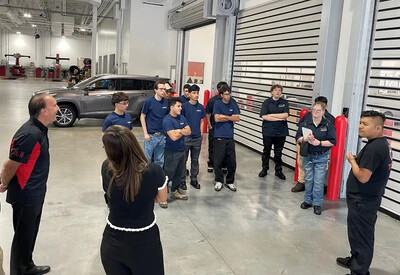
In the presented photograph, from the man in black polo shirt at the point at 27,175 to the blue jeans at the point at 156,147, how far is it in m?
2.42

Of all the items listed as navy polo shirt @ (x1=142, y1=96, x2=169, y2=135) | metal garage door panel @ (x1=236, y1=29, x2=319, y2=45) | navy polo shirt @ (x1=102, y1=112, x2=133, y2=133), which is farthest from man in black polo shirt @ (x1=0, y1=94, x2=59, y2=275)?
metal garage door panel @ (x1=236, y1=29, x2=319, y2=45)

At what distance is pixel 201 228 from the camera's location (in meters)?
4.31

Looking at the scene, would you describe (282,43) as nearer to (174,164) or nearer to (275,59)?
(275,59)

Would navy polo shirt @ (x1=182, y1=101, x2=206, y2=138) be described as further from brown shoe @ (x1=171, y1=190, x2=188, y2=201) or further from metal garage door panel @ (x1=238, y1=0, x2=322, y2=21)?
metal garage door panel @ (x1=238, y1=0, x2=322, y2=21)

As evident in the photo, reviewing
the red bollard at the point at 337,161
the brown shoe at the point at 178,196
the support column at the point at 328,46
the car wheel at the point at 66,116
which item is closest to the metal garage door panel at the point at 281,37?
the support column at the point at 328,46

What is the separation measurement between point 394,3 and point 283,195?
3092mm

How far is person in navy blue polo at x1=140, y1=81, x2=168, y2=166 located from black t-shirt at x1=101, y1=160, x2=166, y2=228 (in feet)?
10.6

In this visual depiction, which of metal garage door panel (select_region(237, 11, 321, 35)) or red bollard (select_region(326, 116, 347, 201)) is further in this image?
metal garage door panel (select_region(237, 11, 321, 35))

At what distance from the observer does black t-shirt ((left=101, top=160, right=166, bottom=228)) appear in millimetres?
1928

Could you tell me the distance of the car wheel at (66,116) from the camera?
10508 millimetres

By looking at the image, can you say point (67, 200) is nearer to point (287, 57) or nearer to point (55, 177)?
point (55, 177)

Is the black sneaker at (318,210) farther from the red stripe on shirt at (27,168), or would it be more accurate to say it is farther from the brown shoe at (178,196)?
the red stripe on shirt at (27,168)

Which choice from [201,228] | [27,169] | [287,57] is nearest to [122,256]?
[27,169]

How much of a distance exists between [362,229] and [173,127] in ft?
8.21
